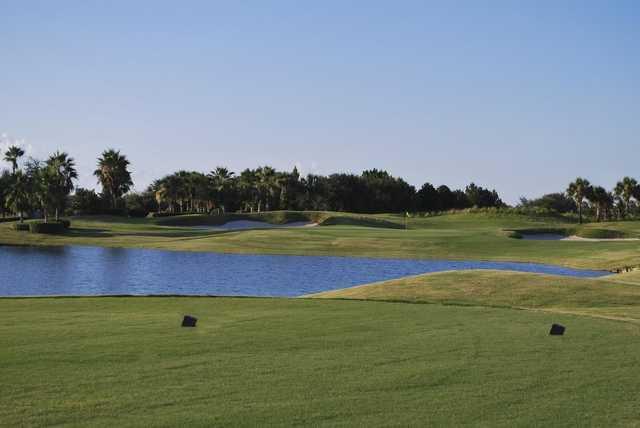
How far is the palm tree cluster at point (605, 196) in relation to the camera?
10919 cm

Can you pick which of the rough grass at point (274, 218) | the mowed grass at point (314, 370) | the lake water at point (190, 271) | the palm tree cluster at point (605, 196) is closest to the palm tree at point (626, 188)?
the palm tree cluster at point (605, 196)

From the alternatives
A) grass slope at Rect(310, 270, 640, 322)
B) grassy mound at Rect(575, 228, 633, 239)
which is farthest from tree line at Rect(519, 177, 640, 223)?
grass slope at Rect(310, 270, 640, 322)

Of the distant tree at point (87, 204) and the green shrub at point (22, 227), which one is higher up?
the distant tree at point (87, 204)

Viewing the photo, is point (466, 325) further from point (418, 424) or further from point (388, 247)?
point (388, 247)

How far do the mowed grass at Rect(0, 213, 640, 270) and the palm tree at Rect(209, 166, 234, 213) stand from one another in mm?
27515

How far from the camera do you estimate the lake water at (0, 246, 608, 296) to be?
1644 inches

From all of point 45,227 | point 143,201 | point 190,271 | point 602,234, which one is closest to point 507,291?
point 190,271

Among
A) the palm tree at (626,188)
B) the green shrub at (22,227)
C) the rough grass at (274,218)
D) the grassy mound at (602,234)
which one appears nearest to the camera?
the grassy mound at (602,234)

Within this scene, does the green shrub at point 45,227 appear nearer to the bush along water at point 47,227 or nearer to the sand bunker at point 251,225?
the bush along water at point 47,227

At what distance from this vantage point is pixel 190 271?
51.8m

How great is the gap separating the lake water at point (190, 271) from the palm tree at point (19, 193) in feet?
52.0

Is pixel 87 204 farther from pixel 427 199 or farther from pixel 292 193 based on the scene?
pixel 427 199

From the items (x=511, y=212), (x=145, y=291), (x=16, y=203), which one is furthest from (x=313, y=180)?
(x=145, y=291)

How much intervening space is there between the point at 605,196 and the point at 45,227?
73.3 meters
